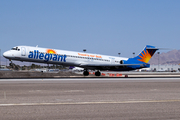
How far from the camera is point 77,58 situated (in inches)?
1607

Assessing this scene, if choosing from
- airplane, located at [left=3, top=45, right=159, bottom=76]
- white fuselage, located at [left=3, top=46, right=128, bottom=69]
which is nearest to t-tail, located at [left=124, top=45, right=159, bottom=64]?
airplane, located at [left=3, top=45, right=159, bottom=76]

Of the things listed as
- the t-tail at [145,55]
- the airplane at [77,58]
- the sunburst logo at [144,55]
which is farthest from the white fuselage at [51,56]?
the sunburst logo at [144,55]

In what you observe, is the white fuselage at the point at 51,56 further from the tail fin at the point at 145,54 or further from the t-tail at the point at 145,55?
the tail fin at the point at 145,54

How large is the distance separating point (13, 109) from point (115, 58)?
37.3m

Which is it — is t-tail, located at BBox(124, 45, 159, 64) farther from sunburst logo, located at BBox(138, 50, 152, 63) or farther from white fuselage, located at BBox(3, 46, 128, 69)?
white fuselage, located at BBox(3, 46, 128, 69)

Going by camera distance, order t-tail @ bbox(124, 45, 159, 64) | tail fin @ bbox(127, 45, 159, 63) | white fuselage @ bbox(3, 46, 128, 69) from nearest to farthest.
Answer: white fuselage @ bbox(3, 46, 128, 69)
t-tail @ bbox(124, 45, 159, 64)
tail fin @ bbox(127, 45, 159, 63)

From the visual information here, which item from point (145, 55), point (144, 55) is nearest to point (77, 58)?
point (144, 55)

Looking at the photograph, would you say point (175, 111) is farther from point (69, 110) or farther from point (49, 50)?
point (49, 50)

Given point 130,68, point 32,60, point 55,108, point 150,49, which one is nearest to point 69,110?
point 55,108

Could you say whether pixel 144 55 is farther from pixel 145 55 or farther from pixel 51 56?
pixel 51 56

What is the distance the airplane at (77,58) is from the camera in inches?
1471

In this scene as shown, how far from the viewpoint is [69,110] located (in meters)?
9.38

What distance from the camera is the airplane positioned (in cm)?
3738

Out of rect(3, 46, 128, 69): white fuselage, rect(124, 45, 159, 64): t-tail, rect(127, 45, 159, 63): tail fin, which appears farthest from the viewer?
rect(127, 45, 159, 63): tail fin
